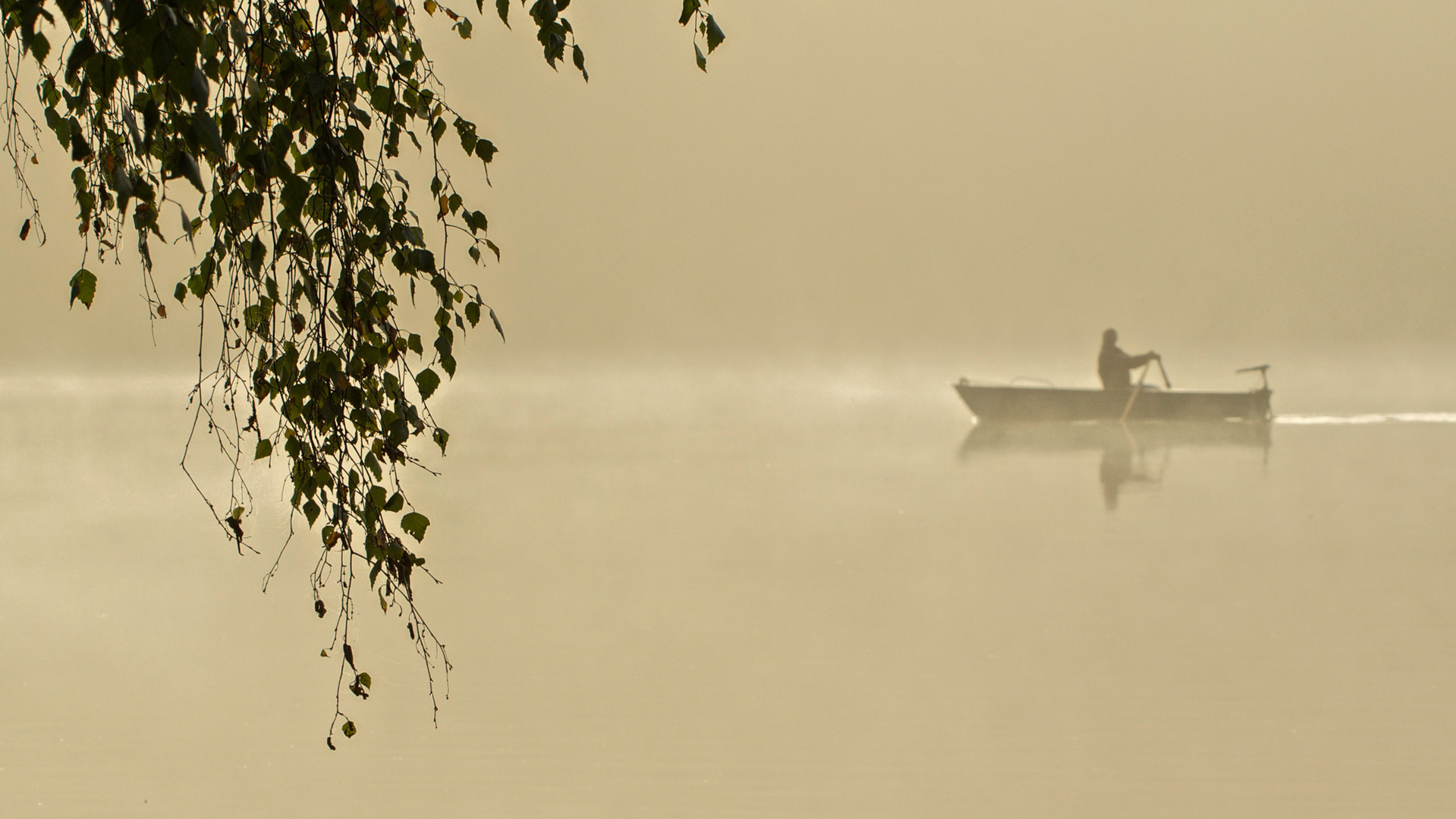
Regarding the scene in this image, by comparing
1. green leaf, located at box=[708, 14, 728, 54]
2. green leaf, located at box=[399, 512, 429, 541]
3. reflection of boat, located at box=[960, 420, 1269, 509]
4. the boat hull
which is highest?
the boat hull

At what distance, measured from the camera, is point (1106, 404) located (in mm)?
15547

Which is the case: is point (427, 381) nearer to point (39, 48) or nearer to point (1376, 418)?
point (39, 48)

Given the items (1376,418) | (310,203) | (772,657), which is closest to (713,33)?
(310,203)

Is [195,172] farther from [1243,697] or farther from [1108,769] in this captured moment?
[1243,697]

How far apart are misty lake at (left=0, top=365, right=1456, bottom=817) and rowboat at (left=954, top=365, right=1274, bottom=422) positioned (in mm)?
6122

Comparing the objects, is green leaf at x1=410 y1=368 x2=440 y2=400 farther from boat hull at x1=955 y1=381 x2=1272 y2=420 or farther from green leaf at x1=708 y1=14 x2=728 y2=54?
boat hull at x1=955 y1=381 x2=1272 y2=420

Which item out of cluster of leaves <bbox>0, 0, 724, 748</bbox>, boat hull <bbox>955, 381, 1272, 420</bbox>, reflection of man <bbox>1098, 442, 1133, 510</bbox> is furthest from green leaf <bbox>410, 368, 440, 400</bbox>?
boat hull <bbox>955, 381, 1272, 420</bbox>

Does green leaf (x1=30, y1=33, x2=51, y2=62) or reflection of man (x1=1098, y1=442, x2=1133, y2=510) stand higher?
reflection of man (x1=1098, y1=442, x2=1133, y2=510)

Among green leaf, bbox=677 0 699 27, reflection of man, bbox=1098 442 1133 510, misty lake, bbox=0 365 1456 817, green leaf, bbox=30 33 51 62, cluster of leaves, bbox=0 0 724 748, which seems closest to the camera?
green leaf, bbox=30 33 51 62

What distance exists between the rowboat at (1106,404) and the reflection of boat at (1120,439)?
0.15m

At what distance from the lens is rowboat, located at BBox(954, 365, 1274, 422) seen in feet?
50.2

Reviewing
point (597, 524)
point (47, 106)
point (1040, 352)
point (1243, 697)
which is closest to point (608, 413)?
point (597, 524)

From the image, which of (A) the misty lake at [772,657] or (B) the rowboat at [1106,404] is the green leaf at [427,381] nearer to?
(A) the misty lake at [772,657]

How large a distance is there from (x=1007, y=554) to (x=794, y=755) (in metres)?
3.17
